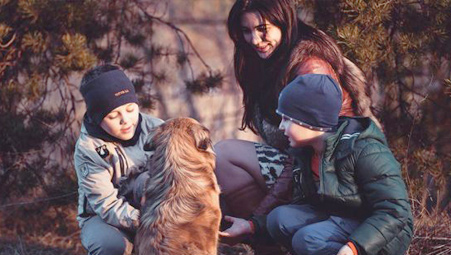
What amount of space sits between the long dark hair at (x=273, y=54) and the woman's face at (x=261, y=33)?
0.03 meters

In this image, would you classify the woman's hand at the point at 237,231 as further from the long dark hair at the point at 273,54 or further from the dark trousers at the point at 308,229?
the long dark hair at the point at 273,54

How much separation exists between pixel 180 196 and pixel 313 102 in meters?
0.94

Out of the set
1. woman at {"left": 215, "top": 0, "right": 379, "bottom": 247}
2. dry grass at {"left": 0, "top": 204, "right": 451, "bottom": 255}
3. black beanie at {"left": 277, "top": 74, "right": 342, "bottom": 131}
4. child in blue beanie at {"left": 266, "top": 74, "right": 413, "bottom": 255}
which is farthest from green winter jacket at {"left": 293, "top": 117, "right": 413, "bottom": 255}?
dry grass at {"left": 0, "top": 204, "right": 451, "bottom": 255}

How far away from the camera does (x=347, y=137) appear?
393 centimetres

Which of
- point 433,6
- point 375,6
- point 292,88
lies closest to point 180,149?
point 292,88

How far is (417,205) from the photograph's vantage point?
5.49m

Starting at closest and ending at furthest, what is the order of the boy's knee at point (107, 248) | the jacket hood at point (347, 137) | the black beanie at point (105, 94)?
1. the jacket hood at point (347, 137)
2. the boy's knee at point (107, 248)
3. the black beanie at point (105, 94)

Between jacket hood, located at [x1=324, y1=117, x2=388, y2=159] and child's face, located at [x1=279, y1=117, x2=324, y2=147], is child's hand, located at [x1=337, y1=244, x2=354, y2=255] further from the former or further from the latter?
child's face, located at [x1=279, y1=117, x2=324, y2=147]

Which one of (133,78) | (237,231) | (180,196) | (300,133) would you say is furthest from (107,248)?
(133,78)

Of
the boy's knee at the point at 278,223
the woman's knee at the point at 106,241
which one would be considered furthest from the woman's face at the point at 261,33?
the woman's knee at the point at 106,241

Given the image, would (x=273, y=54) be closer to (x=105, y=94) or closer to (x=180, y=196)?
(x=105, y=94)

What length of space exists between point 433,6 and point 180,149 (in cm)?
233

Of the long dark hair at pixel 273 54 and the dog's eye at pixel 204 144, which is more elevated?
the long dark hair at pixel 273 54

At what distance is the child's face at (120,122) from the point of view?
4332 mm
